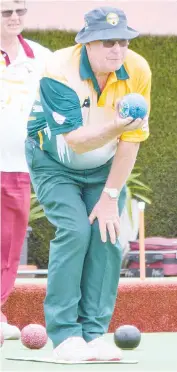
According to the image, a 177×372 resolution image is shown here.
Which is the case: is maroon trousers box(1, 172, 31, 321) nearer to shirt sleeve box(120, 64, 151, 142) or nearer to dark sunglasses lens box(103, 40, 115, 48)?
shirt sleeve box(120, 64, 151, 142)

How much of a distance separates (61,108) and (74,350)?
97 centimetres

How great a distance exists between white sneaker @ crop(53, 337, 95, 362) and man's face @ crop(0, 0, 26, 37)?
1.98m

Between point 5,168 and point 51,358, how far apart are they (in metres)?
1.61

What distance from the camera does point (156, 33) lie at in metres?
11.4

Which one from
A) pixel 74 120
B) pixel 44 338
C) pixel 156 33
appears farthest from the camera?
pixel 156 33

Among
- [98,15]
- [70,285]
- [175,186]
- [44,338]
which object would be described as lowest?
[175,186]

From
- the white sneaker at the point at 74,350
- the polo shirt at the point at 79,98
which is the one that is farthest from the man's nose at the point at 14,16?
the white sneaker at the point at 74,350

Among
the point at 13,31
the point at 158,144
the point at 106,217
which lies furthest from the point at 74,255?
the point at 158,144

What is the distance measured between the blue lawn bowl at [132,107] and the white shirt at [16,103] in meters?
1.70

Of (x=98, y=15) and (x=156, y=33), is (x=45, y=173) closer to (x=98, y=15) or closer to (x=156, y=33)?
(x=98, y=15)

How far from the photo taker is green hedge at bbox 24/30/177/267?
11.3 m

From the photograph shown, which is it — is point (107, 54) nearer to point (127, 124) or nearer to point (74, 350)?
point (127, 124)

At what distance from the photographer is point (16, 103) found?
5844mm

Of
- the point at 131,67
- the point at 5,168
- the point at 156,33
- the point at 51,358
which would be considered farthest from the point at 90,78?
the point at 156,33
